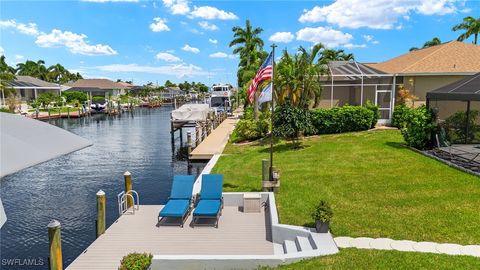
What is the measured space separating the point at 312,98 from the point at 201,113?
16784 millimetres

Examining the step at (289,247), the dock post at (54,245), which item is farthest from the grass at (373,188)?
the dock post at (54,245)

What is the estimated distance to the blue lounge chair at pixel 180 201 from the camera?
36.6 ft

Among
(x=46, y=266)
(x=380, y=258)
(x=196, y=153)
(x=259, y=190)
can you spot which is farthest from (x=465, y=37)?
(x=46, y=266)

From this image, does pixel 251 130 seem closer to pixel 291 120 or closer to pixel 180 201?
pixel 291 120

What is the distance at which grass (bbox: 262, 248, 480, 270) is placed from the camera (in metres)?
7.19

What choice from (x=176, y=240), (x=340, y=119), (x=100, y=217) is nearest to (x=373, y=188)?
(x=176, y=240)

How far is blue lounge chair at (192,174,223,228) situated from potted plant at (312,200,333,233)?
11.6 ft

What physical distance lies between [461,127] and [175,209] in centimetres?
1633

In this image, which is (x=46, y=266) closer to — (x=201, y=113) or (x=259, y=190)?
(x=259, y=190)

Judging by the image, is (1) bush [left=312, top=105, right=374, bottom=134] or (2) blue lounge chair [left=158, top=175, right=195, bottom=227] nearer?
(2) blue lounge chair [left=158, top=175, right=195, bottom=227]

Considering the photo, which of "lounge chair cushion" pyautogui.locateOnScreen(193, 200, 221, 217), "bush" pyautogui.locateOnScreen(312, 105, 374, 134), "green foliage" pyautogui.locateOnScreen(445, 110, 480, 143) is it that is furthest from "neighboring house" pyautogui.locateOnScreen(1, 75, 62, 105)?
"green foliage" pyautogui.locateOnScreen(445, 110, 480, 143)

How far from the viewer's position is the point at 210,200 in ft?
40.4

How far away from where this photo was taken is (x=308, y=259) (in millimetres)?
7926

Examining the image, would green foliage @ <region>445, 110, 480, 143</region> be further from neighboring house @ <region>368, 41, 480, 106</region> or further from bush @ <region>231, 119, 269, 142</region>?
bush @ <region>231, 119, 269, 142</region>
